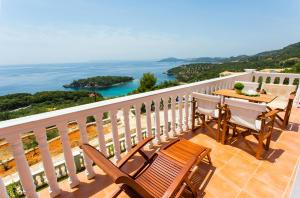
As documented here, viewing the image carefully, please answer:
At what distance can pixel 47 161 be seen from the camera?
1880 millimetres

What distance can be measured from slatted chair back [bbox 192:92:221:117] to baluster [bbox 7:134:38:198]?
9.48 ft

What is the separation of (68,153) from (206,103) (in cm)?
259

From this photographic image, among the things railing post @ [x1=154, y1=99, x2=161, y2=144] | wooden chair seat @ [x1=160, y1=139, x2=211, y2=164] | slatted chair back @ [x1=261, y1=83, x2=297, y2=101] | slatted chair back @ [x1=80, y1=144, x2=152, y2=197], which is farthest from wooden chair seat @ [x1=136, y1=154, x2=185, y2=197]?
slatted chair back @ [x1=261, y1=83, x2=297, y2=101]

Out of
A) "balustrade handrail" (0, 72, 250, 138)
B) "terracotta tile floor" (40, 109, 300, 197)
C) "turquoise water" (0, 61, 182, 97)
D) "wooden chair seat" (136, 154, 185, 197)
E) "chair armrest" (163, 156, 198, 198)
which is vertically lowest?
"turquoise water" (0, 61, 182, 97)

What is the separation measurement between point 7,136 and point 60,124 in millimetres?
479

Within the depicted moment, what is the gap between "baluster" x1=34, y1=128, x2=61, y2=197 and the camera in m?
1.74

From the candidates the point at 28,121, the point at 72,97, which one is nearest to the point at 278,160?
the point at 28,121

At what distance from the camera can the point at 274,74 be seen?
18.0 ft

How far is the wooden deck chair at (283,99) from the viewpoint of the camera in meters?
3.62

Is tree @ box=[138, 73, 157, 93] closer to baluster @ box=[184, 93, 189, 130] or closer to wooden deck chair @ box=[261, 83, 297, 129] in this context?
wooden deck chair @ box=[261, 83, 297, 129]

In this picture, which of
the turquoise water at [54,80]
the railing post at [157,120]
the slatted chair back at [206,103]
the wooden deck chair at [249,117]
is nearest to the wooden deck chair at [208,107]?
the slatted chair back at [206,103]

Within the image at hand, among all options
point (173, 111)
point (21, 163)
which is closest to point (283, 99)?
point (173, 111)

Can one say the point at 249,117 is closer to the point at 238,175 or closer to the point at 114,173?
the point at 238,175

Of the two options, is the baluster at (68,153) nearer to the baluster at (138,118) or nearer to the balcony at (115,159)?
the balcony at (115,159)
